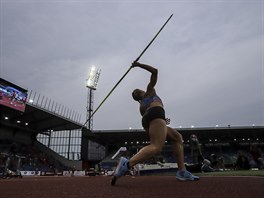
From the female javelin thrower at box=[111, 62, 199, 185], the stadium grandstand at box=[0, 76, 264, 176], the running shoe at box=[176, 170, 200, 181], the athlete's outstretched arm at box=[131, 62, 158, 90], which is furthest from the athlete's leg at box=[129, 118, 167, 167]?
the stadium grandstand at box=[0, 76, 264, 176]

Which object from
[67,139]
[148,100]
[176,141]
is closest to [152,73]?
[148,100]

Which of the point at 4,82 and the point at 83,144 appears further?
the point at 83,144

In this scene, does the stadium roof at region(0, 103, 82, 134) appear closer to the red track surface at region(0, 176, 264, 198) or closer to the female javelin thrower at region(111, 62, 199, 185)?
the female javelin thrower at region(111, 62, 199, 185)

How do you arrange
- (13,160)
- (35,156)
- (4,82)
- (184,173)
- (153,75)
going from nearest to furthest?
(153,75) < (184,173) < (13,160) < (4,82) < (35,156)

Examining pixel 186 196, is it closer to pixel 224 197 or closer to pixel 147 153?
pixel 224 197

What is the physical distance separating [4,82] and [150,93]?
79.1 ft

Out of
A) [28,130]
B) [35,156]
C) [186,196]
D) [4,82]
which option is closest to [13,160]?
[4,82]

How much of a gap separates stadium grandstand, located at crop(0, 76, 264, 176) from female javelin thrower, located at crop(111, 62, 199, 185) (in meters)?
20.4

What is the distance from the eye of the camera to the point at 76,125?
37.5 metres

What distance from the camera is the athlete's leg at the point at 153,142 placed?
10.5ft

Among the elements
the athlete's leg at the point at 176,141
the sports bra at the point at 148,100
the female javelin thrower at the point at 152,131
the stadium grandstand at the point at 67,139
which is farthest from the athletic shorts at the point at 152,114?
the stadium grandstand at the point at 67,139

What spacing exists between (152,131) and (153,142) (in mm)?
142

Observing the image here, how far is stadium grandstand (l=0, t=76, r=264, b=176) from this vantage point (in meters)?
27.6

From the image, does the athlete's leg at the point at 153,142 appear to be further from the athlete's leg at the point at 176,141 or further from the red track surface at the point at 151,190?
the athlete's leg at the point at 176,141
